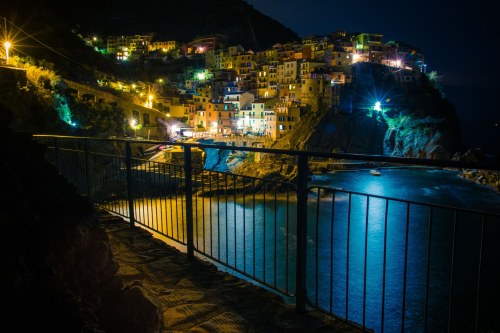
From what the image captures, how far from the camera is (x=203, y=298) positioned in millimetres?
3590

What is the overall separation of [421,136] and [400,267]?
169 ft

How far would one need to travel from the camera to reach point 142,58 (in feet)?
290

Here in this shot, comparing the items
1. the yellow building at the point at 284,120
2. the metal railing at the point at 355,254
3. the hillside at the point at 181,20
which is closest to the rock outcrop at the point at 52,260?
the metal railing at the point at 355,254

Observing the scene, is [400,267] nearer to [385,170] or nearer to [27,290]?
[27,290]

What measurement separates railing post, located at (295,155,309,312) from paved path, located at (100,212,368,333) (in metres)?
0.18

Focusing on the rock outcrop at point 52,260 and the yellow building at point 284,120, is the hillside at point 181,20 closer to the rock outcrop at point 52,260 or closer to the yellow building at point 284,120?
the yellow building at point 284,120

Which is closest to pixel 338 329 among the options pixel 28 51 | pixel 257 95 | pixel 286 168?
pixel 286 168

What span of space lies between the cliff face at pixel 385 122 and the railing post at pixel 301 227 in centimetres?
5417

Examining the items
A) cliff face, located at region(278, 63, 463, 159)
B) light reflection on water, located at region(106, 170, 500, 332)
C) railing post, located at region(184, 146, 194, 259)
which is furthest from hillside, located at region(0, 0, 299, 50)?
railing post, located at region(184, 146, 194, 259)

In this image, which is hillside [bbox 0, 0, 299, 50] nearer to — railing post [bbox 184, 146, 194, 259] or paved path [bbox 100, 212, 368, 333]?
railing post [bbox 184, 146, 194, 259]

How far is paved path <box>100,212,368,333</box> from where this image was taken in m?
3.09

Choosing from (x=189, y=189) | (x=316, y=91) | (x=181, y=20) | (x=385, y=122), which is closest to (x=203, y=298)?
(x=189, y=189)

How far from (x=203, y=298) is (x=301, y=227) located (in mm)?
1272

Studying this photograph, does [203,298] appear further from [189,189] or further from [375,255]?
[375,255]
